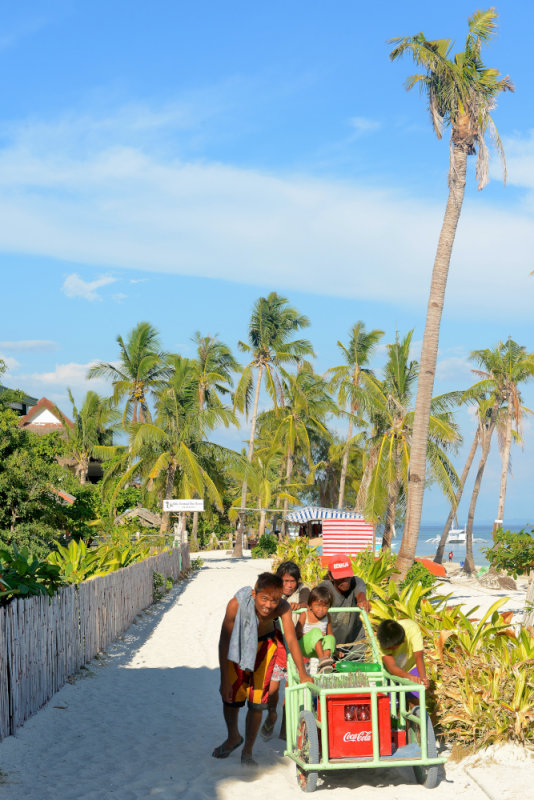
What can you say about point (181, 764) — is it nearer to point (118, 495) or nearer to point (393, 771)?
point (393, 771)

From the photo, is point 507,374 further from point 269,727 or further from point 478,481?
point 269,727

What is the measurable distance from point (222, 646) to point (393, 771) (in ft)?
5.24

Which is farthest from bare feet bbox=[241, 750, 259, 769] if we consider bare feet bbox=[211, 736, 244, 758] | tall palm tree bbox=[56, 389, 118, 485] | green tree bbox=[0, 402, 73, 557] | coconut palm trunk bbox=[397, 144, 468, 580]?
tall palm tree bbox=[56, 389, 118, 485]

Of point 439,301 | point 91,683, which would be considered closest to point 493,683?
point 91,683

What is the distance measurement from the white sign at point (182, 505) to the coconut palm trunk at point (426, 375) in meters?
13.4

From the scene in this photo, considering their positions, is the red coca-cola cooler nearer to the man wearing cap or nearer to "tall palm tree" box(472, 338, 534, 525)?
the man wearing cap

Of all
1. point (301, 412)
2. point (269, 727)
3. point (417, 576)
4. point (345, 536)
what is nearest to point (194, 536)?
point (301, 412)

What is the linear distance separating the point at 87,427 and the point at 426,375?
43211 mm

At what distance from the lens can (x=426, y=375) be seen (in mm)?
15719

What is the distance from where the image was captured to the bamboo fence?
22.9ft

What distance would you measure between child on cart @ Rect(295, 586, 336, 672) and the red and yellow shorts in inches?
15.7

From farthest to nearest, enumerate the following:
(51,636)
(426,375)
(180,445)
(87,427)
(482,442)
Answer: (87,427)
(482,442)
(180,445)
(426,375)
(51,636)

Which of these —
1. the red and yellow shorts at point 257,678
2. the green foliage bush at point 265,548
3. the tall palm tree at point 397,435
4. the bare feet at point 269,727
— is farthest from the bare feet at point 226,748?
the green foliage bush at point 265,548

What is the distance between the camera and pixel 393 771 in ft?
19.8
